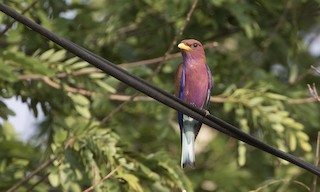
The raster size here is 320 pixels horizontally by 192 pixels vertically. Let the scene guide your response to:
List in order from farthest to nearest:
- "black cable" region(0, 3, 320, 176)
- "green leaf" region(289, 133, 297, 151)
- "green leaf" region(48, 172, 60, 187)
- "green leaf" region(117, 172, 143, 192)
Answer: "green leaf" region(289, 133, 297, 151) < "green leaf" region(48, 172, 60, 187) < "green leaf" region(117, 172, 143, 192) < "black cable" region(0, 3, 320, 176)

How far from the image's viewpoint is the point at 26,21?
374cm

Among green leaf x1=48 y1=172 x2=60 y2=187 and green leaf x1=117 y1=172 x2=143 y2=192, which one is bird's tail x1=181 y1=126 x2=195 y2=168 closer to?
green leaf x1=117 y1=172 x2=143 y2=192

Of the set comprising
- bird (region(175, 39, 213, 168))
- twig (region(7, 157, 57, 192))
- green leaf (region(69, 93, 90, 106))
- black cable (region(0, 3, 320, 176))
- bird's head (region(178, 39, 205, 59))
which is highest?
black cable (region(0, 3, 320, 176))

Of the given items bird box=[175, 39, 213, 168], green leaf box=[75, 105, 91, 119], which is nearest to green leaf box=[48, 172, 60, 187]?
green leaf box=[75, 105, 91, 119]

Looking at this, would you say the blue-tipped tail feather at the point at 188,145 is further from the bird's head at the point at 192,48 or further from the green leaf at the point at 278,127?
the green leaf at the point at 278,127

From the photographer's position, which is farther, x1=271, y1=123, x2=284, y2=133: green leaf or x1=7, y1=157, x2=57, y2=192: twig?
x1=271, y1=123, x2=284, y2=133: green leaf

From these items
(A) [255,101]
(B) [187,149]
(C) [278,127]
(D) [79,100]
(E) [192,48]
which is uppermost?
(E) [192,48]

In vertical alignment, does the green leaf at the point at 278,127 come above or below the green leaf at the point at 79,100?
below

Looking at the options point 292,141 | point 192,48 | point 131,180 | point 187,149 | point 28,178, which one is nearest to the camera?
point 192,48

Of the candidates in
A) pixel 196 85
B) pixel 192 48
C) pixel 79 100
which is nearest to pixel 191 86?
pixel 196 85

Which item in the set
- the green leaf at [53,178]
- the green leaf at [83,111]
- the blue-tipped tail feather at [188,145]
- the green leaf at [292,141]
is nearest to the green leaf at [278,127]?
the green leaf at [292,141]

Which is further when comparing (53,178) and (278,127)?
(278,127)

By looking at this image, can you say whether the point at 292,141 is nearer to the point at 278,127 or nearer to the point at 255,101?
the point at 278,127

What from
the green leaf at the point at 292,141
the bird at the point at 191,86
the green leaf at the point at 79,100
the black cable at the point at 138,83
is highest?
the black cable at the point at 138,83
